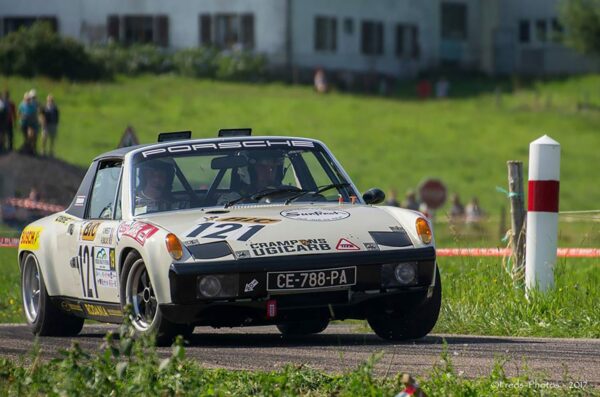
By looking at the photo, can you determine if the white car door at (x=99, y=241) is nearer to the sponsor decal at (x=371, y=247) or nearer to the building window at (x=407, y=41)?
the sponsor decal at (x=371, y=247)

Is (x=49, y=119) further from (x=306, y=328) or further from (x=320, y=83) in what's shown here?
(x=320, y=83)

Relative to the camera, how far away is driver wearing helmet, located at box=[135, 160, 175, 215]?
1088cm


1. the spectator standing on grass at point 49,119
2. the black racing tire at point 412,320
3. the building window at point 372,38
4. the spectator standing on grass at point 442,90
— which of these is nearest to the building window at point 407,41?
the building window at point 372,38

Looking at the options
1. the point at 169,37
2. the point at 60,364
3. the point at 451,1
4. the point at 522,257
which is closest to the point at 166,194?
the point at 522,257

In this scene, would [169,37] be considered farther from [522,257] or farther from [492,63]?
[522,257]

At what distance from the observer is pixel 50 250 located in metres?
12.0

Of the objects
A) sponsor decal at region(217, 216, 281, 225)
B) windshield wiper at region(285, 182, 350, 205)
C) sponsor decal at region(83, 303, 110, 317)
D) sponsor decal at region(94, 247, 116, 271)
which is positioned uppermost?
windshield wiper at region(285, 182, 350, 205)

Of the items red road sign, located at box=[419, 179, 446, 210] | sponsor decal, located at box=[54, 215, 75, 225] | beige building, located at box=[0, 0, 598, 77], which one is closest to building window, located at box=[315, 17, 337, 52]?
beige building, located at box=[0, 0, 598, 77]

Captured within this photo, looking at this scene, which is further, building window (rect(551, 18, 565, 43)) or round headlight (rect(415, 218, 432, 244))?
building window (rect(551, 18, 565, 43))

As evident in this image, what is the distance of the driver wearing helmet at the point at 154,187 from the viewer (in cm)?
1088

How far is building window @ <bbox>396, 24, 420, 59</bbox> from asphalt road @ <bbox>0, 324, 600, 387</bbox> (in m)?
66.1

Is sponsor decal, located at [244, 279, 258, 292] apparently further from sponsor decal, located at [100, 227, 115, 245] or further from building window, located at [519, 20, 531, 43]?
building window, located at [519, 20, 531, 43]

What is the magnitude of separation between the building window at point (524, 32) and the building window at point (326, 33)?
1237 cm

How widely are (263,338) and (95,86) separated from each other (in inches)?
1962
